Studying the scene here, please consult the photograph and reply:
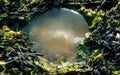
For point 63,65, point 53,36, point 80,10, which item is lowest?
point 63,65

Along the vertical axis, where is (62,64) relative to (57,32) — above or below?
below

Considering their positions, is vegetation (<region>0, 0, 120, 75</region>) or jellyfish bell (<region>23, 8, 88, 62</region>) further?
jellyfish bell (<region>23, 8, 88, 62</region>)

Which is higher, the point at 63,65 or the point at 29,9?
the point at 29,9

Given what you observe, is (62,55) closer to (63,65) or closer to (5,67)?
(63,65)

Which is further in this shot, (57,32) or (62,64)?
(57,32)

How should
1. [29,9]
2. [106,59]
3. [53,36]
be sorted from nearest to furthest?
[106,59] < [53,36] < [29,9]

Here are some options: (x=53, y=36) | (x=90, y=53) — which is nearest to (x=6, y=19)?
(x=53, y=36)

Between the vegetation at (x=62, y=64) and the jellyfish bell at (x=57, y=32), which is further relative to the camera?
the jellyfish bell at (x=57, y=32)

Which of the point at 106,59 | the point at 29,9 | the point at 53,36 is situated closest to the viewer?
the point at 106,59
